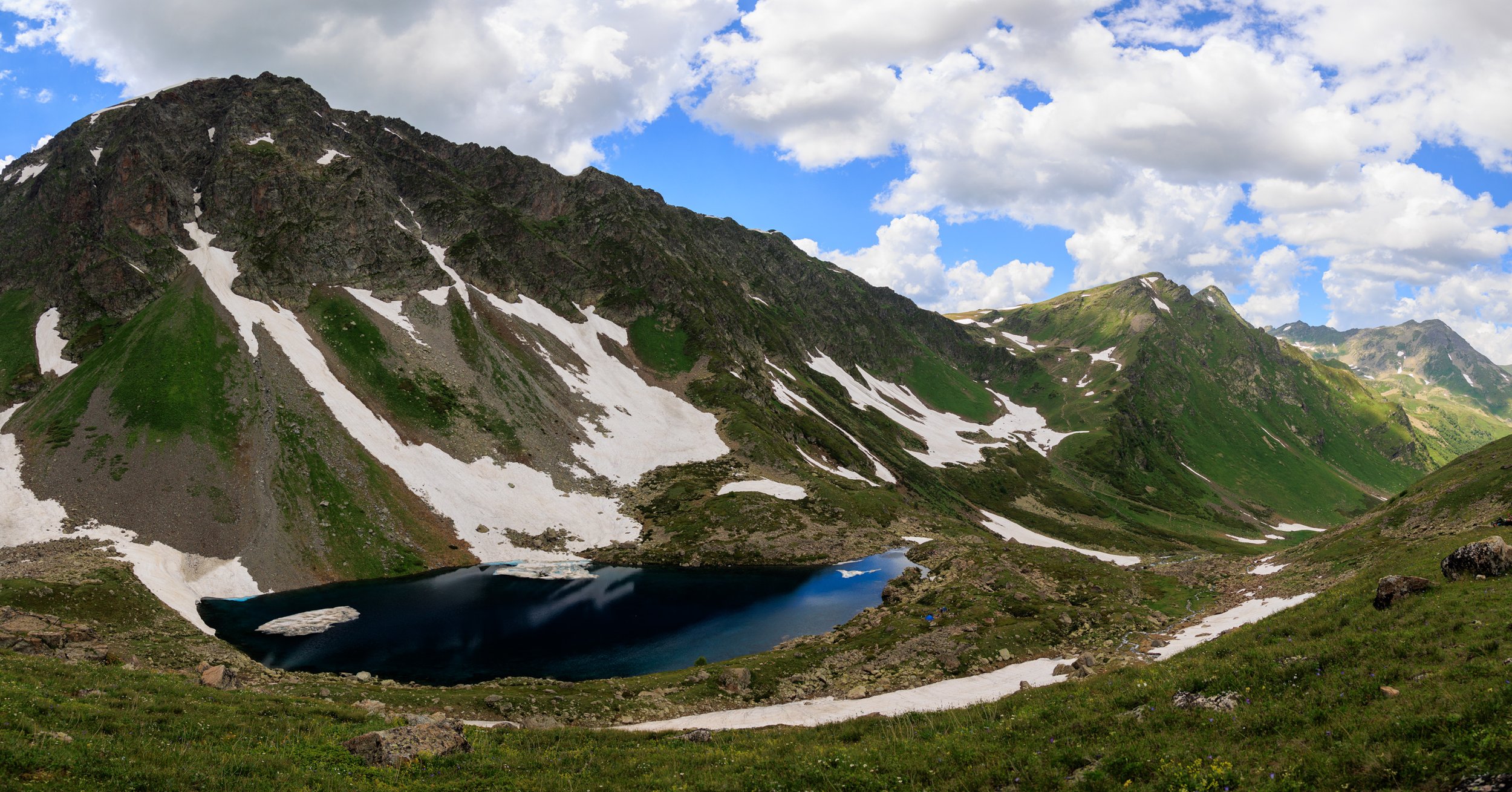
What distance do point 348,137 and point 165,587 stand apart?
13357 cm

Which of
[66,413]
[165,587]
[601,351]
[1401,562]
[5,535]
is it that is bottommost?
[1401,562]

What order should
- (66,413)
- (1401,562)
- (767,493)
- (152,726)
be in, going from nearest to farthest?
1. (152,726)
2. (1401,562)
3. (66,413)
4. (767,493)

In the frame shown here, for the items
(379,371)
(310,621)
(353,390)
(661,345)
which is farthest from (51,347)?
(661,345)

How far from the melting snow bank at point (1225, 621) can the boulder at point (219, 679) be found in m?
53.0

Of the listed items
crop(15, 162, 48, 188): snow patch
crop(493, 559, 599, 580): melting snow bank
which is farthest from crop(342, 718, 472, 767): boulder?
crop(15, 162, 48, 188): snow patch

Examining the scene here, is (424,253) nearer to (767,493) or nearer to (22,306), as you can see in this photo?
(22,306)

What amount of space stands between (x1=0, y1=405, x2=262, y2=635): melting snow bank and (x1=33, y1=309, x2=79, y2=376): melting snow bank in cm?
3755

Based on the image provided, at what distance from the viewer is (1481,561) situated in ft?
82.3

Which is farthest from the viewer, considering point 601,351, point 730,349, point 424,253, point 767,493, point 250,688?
point 730,349

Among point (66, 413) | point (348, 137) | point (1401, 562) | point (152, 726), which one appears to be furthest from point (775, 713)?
point (348, 137)

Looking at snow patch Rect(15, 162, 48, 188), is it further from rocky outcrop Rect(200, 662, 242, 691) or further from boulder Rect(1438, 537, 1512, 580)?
boulder Rect(1438, 537, 1512, 580)

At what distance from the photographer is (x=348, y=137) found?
160375 millimetres

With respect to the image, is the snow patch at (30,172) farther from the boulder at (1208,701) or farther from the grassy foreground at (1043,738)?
the boulder at (1208,701)

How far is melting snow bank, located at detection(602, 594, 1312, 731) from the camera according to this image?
3791 centimetres
